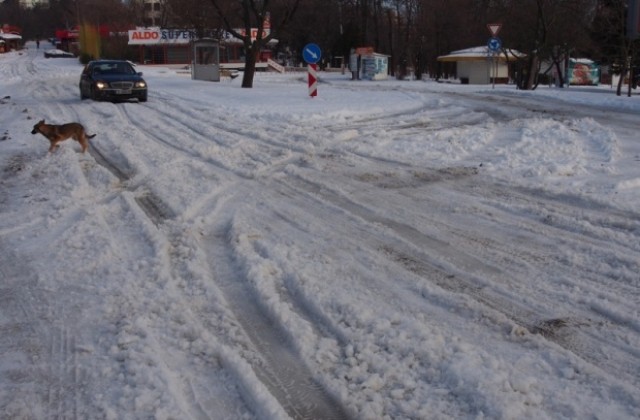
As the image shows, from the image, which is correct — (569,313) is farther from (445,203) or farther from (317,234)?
(445,203)

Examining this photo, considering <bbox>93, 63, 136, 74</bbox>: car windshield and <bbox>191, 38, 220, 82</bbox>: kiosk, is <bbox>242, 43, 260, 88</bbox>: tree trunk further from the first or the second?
<bbox>191, 38, 220, 82</bbox>: kiosk

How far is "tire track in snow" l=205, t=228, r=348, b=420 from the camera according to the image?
3371mm

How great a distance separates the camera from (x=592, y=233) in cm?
604

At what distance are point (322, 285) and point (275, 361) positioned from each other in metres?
1.12

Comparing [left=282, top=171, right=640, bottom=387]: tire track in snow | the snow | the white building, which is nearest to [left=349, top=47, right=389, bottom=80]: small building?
the snow

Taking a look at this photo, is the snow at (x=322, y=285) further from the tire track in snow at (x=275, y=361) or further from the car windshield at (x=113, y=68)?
the car windshield at (x=113, y=68)

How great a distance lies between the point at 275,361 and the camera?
150 inches

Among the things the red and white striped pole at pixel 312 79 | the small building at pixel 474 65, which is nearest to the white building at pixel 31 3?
the small building at pixel 474 65

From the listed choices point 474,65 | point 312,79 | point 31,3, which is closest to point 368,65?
point 474,65

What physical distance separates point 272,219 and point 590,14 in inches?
1490

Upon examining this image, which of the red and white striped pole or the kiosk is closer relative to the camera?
the red and white striped pole

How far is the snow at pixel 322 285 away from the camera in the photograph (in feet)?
11.4

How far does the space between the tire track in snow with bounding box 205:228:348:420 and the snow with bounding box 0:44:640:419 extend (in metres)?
0.01

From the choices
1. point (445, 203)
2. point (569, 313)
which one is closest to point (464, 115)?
point (445, 203)
